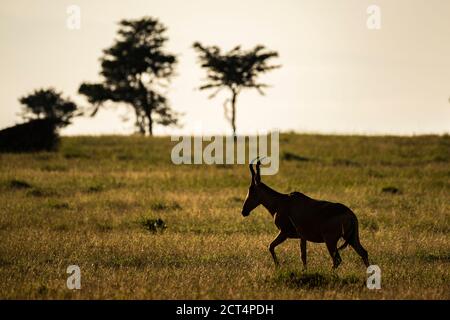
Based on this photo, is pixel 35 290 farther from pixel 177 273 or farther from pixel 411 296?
pixel 411 296

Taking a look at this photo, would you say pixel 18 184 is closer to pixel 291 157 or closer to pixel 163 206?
pixel 163 206

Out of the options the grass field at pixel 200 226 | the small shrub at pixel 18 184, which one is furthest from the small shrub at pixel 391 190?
the small shrub at pixel 18 184

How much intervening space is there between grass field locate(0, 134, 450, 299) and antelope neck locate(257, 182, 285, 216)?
100 cm

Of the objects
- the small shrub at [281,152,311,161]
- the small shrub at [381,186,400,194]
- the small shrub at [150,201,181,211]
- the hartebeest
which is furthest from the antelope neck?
the small shrub at [281,152,311,161]

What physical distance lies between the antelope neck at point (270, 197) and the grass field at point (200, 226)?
999 millimetres

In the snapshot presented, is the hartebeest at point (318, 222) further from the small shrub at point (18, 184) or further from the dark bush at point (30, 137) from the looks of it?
the dark bush at point (30, 137)

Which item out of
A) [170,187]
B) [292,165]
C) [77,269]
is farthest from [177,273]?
[292,165]

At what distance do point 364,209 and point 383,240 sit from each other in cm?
555

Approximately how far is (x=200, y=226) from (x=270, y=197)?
5.81 meters

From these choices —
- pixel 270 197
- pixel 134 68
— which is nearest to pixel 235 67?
pixel 134 68

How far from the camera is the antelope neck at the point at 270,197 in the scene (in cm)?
1253

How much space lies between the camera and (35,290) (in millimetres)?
10258

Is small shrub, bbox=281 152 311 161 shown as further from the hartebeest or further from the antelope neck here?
the hartebeest

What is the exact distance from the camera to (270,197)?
12648mm
